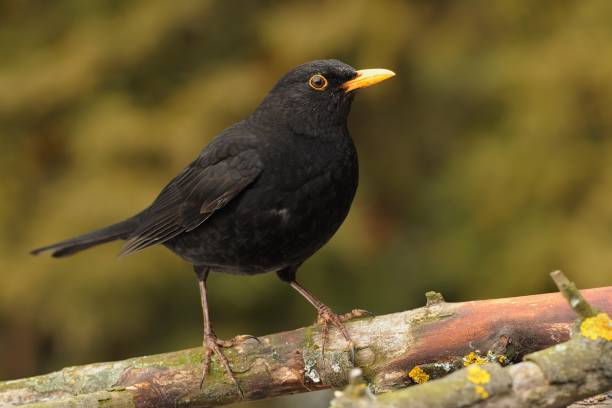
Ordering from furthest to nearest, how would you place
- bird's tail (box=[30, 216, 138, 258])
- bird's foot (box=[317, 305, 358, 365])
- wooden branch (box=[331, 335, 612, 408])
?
bird's tail (box=[30, 216, 138, 258])
bird's foot (box=[317, 305, 358, 365])
wooden branch (box=[331, 335, 612, 408])

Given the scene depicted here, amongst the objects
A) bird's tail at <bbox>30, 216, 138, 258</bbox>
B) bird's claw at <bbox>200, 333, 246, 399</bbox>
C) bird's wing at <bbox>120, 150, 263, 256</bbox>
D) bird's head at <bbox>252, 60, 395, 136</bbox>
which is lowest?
bird's claw at <bbox>200, 333, 246, 399</bbox>

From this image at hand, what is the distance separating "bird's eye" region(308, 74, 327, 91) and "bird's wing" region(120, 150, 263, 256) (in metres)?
0.45

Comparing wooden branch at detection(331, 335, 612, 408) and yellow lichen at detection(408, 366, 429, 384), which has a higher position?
wooden branch at detection(331, 335, 612, 408)

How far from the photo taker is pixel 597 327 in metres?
2.29

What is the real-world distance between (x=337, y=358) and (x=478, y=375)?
109 centimetres

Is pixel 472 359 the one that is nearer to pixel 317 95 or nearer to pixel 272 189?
pixel 272 189

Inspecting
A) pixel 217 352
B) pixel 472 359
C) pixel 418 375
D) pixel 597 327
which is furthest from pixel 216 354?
pixel 597 327

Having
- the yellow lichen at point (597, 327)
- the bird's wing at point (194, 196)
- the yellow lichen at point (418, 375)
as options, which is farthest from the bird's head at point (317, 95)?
the yellow lichen at point (597, 327)

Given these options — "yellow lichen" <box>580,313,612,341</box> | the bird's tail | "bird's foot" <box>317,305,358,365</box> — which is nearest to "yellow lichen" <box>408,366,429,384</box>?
"bird's foot" <box>317,305,358,365</box>

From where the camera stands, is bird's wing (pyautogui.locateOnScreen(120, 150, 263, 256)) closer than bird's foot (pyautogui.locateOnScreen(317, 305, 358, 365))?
No

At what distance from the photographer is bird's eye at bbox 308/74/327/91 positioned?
3.79 meters

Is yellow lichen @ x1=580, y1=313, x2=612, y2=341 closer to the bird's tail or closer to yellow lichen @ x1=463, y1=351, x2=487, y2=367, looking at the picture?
yellow lichen @ x1=463, y1=351, x2=487, y2=367

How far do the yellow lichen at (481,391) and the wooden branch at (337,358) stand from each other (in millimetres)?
752

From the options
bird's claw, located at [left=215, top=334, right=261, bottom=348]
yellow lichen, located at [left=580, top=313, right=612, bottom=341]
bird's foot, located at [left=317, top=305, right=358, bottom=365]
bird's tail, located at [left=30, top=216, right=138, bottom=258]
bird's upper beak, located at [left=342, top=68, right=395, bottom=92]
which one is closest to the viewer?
yellow lichen, located at [left=580, top=313, right=612, bottom=341]
